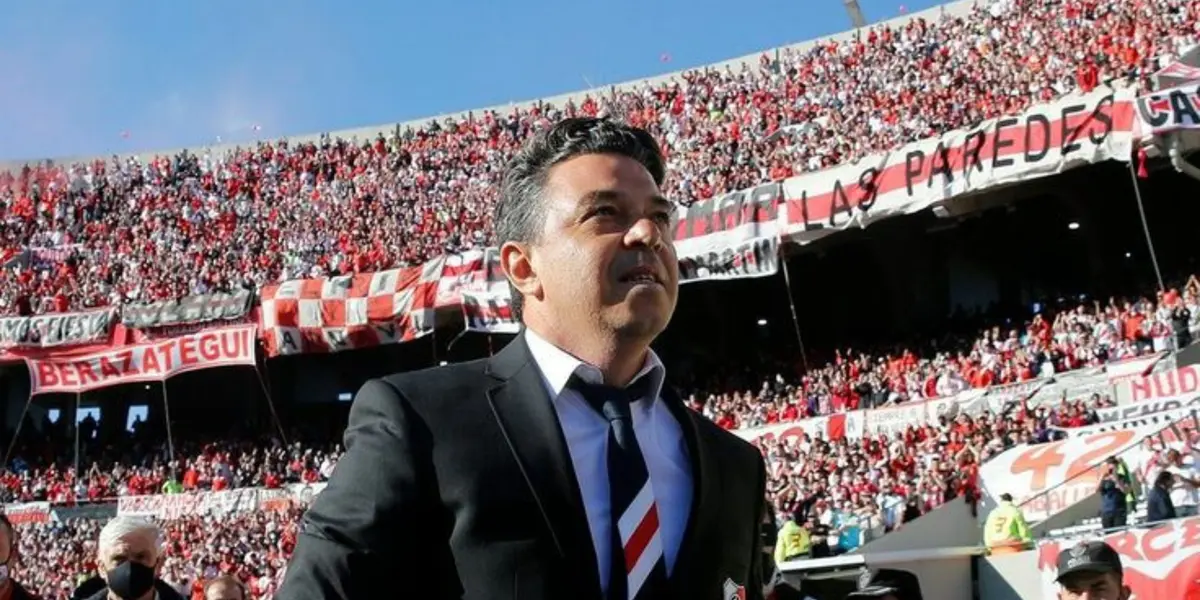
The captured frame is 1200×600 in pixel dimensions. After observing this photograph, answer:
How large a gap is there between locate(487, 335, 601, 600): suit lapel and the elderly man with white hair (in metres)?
2.55

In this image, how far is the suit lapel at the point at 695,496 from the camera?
6.54 feet

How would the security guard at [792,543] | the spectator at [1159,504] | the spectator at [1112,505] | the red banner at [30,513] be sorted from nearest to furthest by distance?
the spectator at [1159,504] < the spectator at [1112,505] < the security guard at [792,543] < the red banner at [30,513]

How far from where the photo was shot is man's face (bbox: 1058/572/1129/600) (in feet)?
14.7

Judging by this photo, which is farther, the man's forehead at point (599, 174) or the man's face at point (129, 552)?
the man's face at point (129, 552)

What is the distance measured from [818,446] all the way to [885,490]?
9.23 ft

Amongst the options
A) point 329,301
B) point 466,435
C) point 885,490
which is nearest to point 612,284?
point 466,435

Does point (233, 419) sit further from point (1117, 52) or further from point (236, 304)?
point (1117, 52)

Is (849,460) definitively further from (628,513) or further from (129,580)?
(628,513)

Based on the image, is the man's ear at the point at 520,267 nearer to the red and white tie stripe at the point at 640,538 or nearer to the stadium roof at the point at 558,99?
the red and white tie stripe at the point at 640,538

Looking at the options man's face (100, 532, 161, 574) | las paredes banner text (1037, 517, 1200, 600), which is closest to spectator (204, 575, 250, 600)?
man's face (100, 532, 161, 574)

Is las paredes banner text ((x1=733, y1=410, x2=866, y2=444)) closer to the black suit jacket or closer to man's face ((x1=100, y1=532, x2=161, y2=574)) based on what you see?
man's face ((x1=100, y1=532, x2=161, y2=574))

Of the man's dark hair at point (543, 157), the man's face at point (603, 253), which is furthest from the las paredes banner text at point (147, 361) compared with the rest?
the man's face at point (603, 253)

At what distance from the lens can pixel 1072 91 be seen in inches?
831

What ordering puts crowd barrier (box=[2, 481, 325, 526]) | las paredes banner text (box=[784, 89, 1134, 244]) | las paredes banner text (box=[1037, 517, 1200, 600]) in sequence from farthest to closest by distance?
crowd barrier (box=[2, 481, 325, 526]) → las paredes banner text (box=[784, 89, 1134, 244]) → las paredes banner text (box=[1037, 517, 1200, 600])
